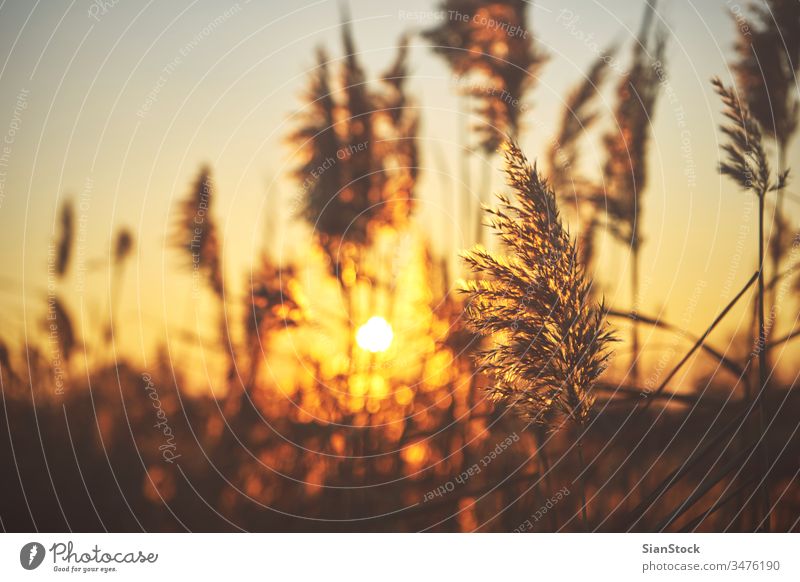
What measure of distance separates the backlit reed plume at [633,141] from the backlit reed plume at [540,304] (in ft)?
1.40

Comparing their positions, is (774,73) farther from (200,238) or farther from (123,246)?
(123,246)

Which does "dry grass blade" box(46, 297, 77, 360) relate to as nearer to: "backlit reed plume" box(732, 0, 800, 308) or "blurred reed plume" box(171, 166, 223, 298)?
"blurred reed plume" box(171, 166, 223, 298)

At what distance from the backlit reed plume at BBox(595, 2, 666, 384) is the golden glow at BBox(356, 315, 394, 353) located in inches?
36.9

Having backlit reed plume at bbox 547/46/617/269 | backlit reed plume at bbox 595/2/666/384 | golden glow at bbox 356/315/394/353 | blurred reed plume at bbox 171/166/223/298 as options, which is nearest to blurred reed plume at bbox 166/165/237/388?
blurred reed plume at bbox 171/166/223/298

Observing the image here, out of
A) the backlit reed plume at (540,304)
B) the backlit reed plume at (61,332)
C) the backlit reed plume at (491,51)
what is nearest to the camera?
the backlit reed plume at (540,304)

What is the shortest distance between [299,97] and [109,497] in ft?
5.36

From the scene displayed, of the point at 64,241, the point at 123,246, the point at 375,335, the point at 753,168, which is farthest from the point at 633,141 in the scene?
A: the point at 64,241

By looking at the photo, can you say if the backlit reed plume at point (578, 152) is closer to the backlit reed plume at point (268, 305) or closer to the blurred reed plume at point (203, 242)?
the backlit reed plume at point (268, 305)

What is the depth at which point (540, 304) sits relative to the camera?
2318mm

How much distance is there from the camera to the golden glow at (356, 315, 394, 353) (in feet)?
8.55

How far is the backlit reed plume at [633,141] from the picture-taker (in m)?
2.70

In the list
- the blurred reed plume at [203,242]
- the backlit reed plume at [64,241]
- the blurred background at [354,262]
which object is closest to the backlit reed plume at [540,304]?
the blurred background at [354,262]

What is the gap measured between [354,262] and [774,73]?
181 cm

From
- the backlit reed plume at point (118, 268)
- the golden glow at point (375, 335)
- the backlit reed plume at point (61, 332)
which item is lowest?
the golden glow at point (375, 335)
